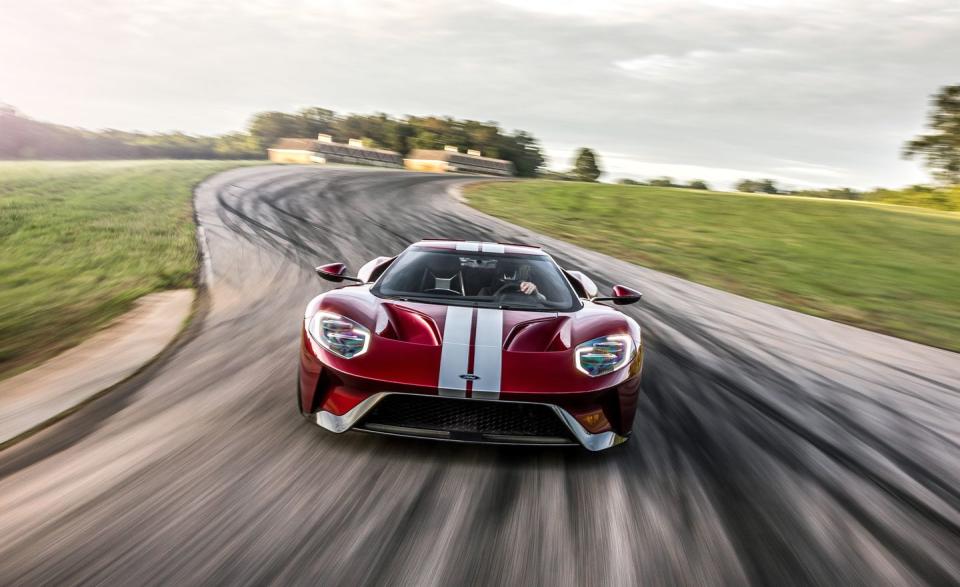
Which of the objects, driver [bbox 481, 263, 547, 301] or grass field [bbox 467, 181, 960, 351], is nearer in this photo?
driver [bbox 481, 263, 547, 301]

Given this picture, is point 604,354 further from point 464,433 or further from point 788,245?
point 788,245

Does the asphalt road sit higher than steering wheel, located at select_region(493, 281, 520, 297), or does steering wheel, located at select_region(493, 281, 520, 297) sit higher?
steering wheel, located at select_region(493, 281, 520, 297)

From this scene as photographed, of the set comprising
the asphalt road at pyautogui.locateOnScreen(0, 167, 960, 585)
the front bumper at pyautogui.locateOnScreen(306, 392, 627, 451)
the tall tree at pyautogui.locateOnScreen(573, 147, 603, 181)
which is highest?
the front bumper at pyautogui.locateOnScreen(306, 392, 627, 451)

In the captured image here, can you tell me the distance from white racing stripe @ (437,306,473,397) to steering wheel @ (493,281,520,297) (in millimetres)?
707

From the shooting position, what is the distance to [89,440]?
3303 millimetres

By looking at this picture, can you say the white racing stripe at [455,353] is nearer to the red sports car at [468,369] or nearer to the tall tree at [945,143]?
the red sports car at [468,369]

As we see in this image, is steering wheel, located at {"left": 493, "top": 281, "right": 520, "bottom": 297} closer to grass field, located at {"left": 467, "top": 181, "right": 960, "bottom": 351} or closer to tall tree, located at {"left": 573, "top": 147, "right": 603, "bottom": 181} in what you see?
grass field, located at {"left": 467, "top": 181, "right": 960, "bottom": 351}


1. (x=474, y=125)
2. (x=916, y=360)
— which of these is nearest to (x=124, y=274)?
(x=916, y=360)

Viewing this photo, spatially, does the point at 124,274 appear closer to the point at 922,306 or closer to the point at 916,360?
the point at 916,360

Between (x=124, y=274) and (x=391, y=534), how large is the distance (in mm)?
6939

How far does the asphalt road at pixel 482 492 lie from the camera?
7.67ft

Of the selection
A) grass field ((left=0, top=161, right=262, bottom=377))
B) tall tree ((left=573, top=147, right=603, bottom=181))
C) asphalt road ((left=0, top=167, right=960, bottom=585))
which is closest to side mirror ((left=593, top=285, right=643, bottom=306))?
asphalt road ((left=0, top=167, right=960, bottom=585))

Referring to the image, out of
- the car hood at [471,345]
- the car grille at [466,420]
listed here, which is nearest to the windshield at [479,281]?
the car hood at [471,345]

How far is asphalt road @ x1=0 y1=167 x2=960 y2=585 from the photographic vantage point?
2.34 m
